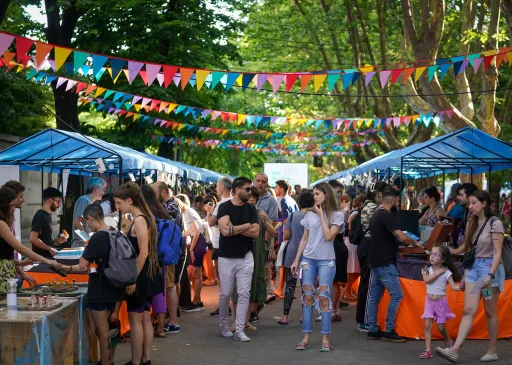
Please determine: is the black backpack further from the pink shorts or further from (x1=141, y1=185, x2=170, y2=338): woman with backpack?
(x1=141, y1=185, x2=170, y2=338): woman with backpack

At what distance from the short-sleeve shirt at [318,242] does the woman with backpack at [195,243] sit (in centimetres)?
359

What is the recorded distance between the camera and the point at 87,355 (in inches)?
332

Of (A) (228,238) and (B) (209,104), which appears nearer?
(A) (228,238)

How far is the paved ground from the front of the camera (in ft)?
30.4

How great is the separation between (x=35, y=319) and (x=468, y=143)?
30.6 feet

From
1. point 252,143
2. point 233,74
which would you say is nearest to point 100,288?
point 233,74

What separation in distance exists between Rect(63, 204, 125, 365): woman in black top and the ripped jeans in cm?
253

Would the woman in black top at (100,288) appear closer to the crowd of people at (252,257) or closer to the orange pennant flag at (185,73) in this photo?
the crowd of people at (252,257)

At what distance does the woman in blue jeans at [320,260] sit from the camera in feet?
32.1

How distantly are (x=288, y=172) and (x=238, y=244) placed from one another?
4907cm

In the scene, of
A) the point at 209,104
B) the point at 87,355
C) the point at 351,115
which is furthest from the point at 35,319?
the point at 351,115

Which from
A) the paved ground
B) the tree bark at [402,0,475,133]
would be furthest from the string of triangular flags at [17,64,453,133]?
the paved ground

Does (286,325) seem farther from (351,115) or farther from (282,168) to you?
(282,168)

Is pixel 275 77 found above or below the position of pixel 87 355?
above
